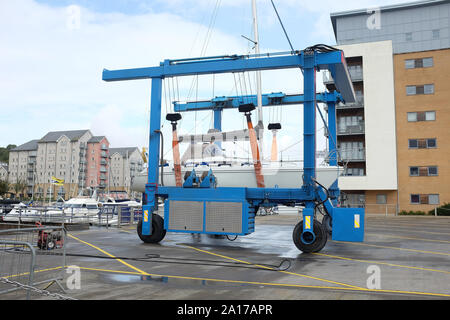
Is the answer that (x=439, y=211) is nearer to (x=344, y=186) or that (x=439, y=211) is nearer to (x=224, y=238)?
(x=344, y=186)

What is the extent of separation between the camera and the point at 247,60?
503 inches

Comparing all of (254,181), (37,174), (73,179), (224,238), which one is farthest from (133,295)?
(37,174)

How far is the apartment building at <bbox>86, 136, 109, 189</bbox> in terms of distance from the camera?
103812mm

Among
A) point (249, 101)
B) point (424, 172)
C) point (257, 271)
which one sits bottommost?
point (257, 271)

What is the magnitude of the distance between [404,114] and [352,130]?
16.7 ft

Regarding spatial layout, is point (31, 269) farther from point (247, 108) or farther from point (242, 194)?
point (247, 108)

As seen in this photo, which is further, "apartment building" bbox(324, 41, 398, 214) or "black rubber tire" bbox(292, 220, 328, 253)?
"apartment building" bbox(324, 41, 398, 214)

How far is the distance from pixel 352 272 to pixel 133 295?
183 inches

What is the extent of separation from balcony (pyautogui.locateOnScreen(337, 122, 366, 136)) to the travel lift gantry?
2764 centimetres

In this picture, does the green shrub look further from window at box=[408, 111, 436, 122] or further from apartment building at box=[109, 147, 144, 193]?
apartment building at box=[109, 147, 144, 193]

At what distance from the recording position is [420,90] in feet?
127

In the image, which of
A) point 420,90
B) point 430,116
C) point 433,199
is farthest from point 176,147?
point 420,90

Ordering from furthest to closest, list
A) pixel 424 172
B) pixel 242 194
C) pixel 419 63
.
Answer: pixel 419 63 < pixel 424 172 < pixel 242 194

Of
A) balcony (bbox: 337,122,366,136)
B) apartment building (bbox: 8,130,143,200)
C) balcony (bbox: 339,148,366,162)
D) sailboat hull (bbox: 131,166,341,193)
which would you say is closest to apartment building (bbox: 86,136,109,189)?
apartment building (bbox: 8,130,143,200)
